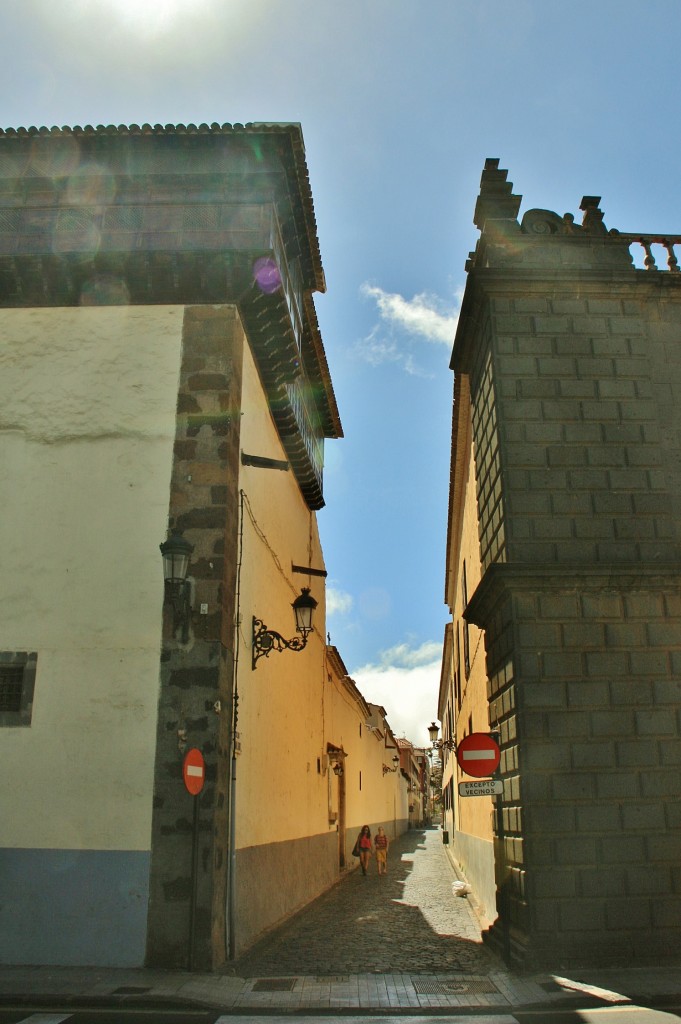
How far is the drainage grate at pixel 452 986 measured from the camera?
21.7ft

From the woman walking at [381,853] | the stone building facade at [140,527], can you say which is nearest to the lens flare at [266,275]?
the stone building facade at [140,527]

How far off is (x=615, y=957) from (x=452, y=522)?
39.5 ft

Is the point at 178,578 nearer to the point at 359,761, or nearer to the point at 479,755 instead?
the point at 479,755

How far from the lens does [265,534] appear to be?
10891mm

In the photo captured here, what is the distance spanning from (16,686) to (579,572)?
5.72m

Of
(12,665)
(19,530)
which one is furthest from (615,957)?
(19,530)

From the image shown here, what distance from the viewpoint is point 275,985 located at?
6898 millimetres

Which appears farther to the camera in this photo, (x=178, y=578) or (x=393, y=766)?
(x=393, y=766)

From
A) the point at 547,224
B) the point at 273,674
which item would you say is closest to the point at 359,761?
the point at 273,674

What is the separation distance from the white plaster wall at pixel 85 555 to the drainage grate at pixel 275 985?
62.5 inches

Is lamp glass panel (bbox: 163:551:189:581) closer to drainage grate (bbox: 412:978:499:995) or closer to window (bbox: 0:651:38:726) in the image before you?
window (bbox: 0:651:38:726)

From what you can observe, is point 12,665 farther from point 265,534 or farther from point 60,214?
point 60,214

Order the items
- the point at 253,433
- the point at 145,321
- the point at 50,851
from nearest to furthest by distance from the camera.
→ the point at 50,851 < the point at 145,321 < the point at 253,433

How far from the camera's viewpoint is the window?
793 cm
